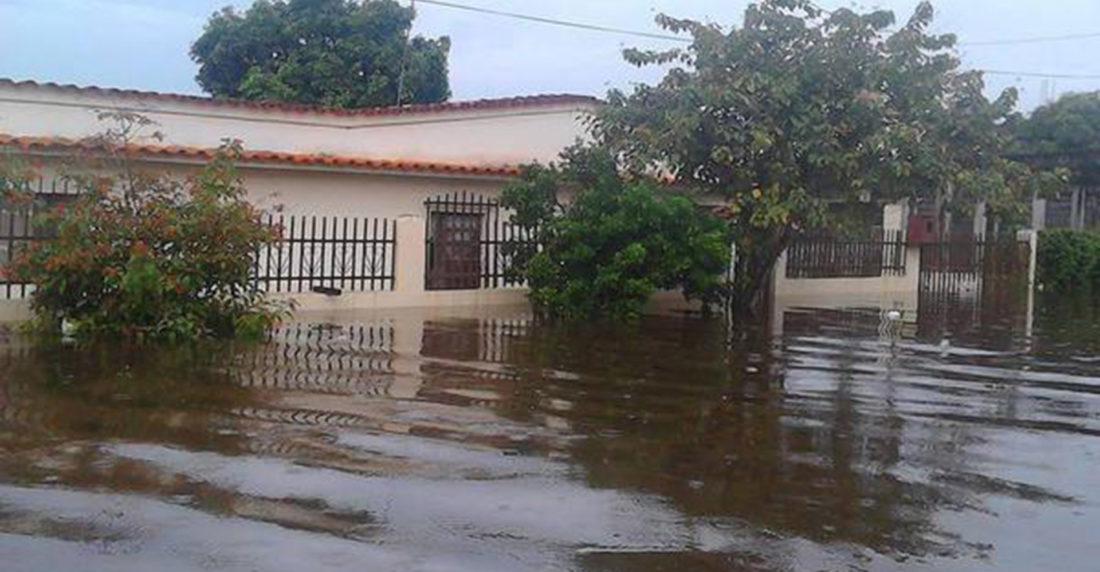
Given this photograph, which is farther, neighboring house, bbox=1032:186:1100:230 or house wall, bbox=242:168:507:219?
neighboring house, bbox=1032:186:1100:230

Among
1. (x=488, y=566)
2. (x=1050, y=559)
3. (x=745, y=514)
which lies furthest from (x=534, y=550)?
(x=1050, y=559)

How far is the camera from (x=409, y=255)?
19766 millimetres

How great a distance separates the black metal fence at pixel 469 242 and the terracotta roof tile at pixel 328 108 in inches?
80.9

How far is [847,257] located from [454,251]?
413 inches

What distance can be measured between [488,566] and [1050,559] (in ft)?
9.01

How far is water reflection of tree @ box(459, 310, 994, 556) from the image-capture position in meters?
7.00

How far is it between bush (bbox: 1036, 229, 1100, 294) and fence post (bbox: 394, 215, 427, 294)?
20.2m

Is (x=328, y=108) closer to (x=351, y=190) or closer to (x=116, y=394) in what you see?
(x=351, y=190)

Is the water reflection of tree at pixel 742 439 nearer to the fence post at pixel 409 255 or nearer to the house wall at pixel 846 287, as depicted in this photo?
the fence post at pixel 409 255

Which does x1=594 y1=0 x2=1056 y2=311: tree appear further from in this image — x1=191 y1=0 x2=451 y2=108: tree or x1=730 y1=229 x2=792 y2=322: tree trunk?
x1=191 y1=0 x2=451 y2=108: tree

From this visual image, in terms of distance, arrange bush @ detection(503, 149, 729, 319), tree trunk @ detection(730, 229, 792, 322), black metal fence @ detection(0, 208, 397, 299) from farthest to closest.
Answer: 1. tree trunk @ detection(730, 229, 792, 322)
2. bush @ detection(503, 149, 729, 319)
3. black metal fence @ detection(0, 208, 397, 299)

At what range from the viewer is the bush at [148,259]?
14.0 metres

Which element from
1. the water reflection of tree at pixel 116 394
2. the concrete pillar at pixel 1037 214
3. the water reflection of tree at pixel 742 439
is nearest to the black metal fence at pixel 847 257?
the concrete pillar at pixel 1037 214

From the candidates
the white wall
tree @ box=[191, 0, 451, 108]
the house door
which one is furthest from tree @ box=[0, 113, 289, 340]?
tree @ box=[191, 0, 451, 108]
